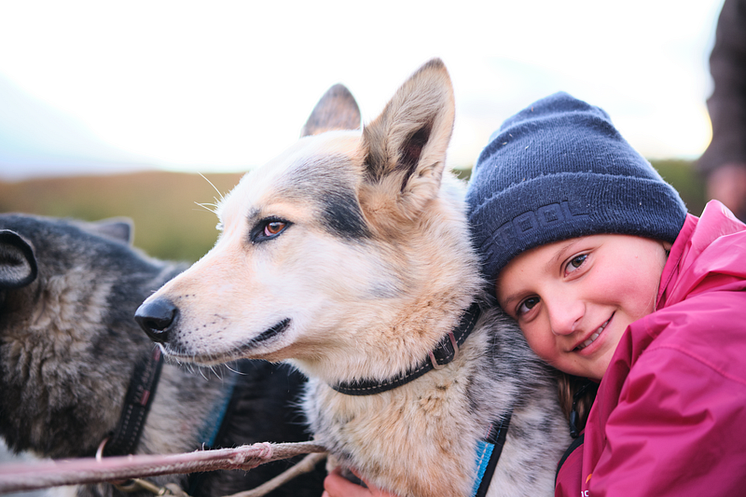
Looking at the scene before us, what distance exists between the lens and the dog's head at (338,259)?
1.57 m

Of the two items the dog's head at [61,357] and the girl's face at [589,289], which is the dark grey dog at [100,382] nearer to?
the dog's head at [61,357]

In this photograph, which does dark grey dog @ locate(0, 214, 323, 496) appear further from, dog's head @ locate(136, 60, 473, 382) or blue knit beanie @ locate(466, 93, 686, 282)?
blue knit beanie @ locate(466, 93, 686, 282)

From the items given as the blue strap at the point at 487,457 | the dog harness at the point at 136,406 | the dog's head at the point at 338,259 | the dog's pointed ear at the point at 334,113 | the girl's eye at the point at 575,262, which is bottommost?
the dog harness at the point at 136,406

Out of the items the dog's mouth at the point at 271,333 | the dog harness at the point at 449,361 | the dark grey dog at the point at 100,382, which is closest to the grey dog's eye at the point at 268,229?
the dog's mouth at the point at 271,333

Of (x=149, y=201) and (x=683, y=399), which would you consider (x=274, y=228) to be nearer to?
(x=683, y=399)

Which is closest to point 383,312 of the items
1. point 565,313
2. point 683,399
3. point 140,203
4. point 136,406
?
point 565,313

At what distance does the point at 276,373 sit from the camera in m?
2.33

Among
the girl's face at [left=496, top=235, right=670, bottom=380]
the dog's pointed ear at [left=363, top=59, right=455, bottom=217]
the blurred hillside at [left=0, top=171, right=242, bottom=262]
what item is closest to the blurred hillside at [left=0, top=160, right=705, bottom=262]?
the blurred hillside at [left=0, top=171, right=242, bottom=262]

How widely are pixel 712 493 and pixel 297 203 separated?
1507 mm

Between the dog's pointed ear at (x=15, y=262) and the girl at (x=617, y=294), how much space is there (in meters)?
1.48

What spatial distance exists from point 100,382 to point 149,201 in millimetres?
6690

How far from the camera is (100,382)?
1.93 metres

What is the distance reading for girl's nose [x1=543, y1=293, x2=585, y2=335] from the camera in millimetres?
1567

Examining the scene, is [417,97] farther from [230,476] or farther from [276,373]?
[230,476]
